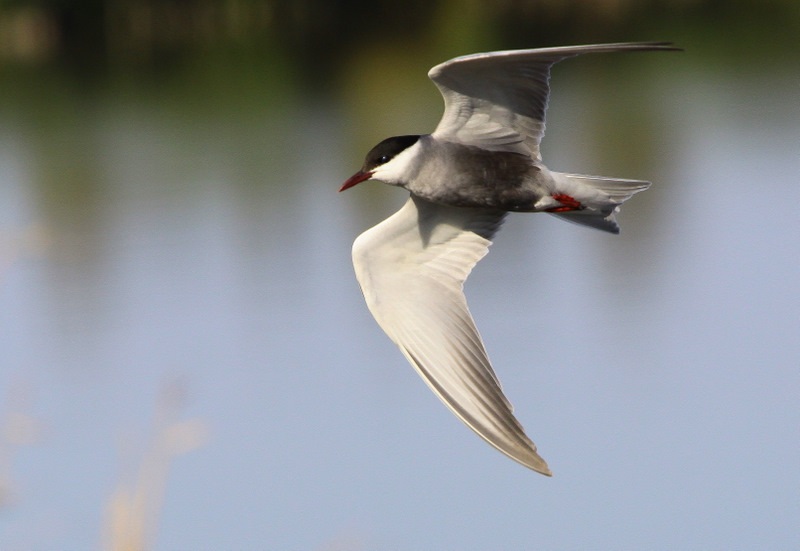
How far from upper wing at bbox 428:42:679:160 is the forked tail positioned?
0.63 ft

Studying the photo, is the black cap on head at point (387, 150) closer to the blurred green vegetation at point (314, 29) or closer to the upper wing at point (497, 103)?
the upper wing at point (497, 103)

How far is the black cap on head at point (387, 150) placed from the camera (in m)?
5.06

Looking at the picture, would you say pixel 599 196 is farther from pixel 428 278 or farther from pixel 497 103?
pixel 428 278

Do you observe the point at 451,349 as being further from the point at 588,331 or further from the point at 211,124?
the point at 211,124

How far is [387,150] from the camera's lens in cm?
509

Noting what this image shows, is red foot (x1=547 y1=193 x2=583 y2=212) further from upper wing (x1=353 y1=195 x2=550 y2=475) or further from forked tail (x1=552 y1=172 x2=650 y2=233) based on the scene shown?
upper wing (x1=353 y1=195 x2=550 y2=475)

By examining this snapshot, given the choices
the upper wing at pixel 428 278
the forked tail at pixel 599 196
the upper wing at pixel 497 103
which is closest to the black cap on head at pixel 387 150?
the upper wing at pixel 497 103

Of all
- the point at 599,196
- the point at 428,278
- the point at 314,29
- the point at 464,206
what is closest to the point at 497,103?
Answer: the point at 464,206

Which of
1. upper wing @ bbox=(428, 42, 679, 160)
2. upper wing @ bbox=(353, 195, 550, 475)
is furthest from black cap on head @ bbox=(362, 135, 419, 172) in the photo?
upper wing @ bbox=(353, 195, 550, 475)

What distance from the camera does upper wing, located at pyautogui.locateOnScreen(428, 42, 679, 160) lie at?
199 inches

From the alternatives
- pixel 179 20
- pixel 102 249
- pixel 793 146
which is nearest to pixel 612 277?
pixel 793 146

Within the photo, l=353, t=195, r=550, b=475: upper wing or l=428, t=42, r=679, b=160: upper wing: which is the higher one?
l=428, t=42, r=679, b=160: upper wing

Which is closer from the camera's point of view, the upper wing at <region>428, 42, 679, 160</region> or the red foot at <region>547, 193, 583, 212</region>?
the upper wing at <region>428, 42, 679, 160</region>

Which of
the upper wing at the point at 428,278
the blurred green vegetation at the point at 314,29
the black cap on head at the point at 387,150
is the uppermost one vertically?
the black cap on head at the point at 387,150
